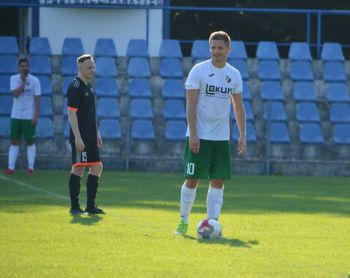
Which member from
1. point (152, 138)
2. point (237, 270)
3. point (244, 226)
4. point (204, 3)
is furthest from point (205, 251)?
point (204, 3)

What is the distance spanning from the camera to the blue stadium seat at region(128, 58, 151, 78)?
23.8 meters

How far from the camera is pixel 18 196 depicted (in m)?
15.6

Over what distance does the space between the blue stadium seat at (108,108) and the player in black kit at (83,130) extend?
935 centimetres

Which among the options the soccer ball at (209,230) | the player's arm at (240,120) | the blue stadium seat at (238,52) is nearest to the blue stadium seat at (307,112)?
the blue stadium seat at (238,52)

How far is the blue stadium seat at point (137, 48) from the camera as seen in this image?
2425 centimetres

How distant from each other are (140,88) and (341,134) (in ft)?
14.3

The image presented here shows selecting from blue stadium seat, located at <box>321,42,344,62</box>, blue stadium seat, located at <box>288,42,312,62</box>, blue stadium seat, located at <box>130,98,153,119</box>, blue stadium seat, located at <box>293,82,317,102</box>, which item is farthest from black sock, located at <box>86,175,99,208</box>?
blue stadium seat, located at <box>321,42,344,62</box>

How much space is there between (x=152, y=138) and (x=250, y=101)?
7.96 feet

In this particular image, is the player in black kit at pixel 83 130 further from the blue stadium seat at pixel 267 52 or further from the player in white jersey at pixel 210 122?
the blue stadium seat at pixel 267 52

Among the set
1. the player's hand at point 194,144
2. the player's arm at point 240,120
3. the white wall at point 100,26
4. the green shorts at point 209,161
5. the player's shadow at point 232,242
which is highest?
the white wall at point 100,26

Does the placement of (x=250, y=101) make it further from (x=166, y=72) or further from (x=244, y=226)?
(x=244, y=226)

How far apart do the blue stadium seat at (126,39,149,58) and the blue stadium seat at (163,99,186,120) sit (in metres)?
1.45

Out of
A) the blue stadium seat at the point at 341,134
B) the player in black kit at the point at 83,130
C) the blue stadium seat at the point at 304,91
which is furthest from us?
the blue stadium seat at the point at 304,91

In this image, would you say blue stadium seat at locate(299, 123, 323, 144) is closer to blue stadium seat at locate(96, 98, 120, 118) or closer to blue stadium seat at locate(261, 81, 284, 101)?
blue stadium seat at locate(261, 81, 284, 101)
